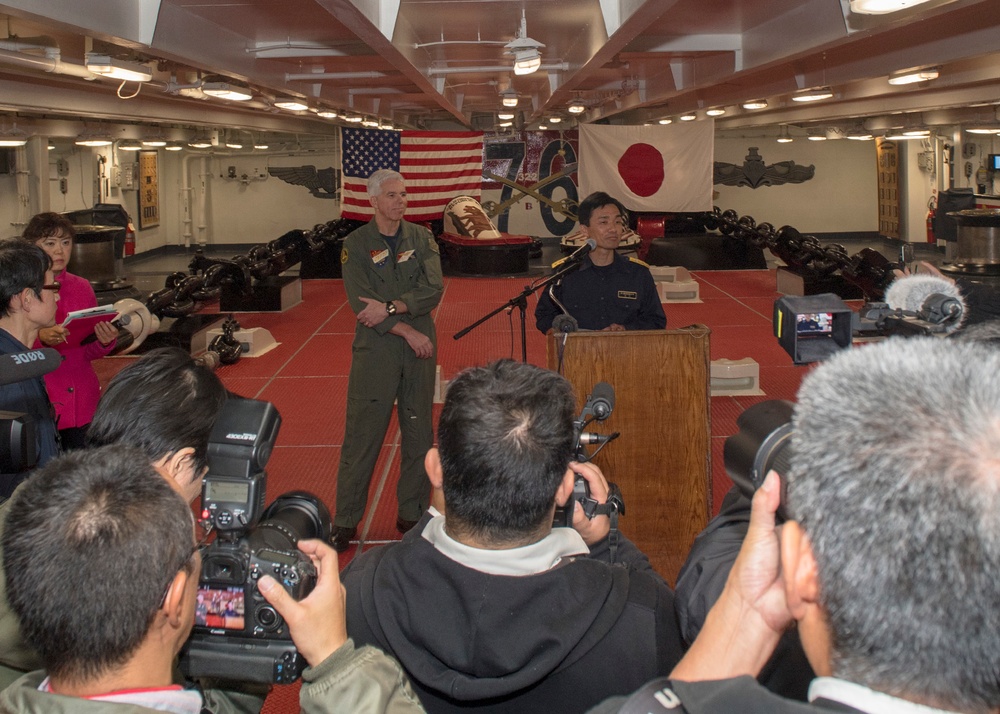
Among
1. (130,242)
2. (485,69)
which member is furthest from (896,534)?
(130,242)

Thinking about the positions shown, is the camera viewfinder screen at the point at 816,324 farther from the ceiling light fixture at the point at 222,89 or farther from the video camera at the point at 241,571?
the ceiling light fixture at the point at 222,89

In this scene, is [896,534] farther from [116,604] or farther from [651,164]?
[651,164]

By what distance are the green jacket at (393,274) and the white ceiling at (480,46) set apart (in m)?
1.09

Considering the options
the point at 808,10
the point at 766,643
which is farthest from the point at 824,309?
the point at 808,10

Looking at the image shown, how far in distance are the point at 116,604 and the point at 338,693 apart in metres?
0.33

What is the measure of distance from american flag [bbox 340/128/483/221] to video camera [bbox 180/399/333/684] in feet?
36.5

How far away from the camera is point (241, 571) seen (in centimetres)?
139

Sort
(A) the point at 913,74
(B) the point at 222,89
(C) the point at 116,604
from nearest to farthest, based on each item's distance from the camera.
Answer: (C) the point at 116,604 → (A) the point at 913,74 → (B) the point at 222,89

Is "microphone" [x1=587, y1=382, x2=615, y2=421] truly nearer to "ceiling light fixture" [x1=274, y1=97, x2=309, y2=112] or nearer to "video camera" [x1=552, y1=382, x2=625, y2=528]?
"video camera" [x1=552, y1=382, x2=625, y2=528]

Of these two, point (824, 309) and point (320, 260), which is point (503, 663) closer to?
point (824, 309)

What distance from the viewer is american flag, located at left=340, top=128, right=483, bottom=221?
12.5m

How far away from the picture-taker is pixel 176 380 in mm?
2084

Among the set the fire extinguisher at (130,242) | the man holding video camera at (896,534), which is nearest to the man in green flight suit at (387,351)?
the man holding video camera at (896,534)

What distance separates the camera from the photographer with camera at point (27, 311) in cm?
317
